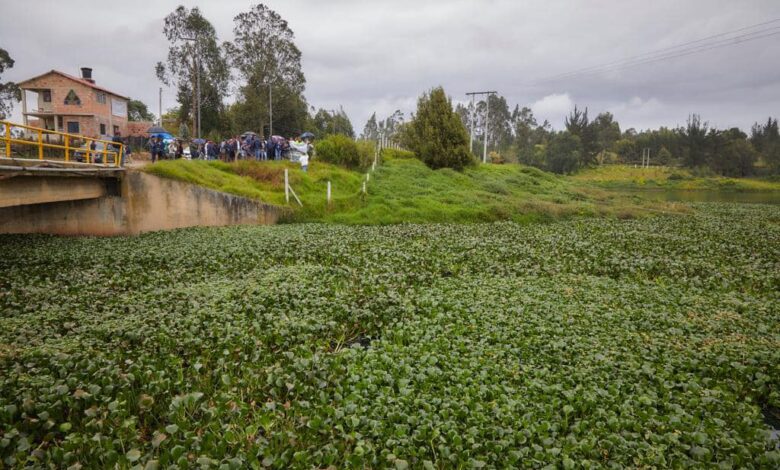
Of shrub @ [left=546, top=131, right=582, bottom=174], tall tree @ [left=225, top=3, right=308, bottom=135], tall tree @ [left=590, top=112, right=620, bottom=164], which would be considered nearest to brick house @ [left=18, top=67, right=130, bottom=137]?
tall tree @ [left=225, top=3, right=308, bottom=135]

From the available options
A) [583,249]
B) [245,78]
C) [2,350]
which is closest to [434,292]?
[583,249]

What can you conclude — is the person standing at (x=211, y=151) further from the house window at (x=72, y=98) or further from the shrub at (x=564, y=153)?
the shrub at (x=564, y=153)

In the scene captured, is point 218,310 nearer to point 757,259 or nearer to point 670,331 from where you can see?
point 670,331

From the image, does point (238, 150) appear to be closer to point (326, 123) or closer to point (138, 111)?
point (326, 123)

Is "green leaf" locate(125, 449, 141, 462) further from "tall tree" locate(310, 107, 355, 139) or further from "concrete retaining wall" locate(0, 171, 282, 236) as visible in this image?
"tall tree" locate(310, 107, 355, 139)

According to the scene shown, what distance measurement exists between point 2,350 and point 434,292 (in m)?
8.80

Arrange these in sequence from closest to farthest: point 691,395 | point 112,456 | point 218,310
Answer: point 112,456 < point 691,395 < point 218,310

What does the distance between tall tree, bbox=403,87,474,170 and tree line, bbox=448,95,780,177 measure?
2438 cm

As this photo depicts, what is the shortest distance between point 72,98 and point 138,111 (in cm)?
2988

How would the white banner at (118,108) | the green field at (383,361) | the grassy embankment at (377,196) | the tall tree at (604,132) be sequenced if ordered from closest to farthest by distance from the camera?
the green field at (383,361) → the grassy embankment at (377,196) → the white banner at (118,108) → the tall tree at (604,132)

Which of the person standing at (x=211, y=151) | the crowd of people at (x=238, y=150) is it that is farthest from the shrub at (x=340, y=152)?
the person standing at (x=211, y=151)

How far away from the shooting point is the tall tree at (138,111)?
224 ft

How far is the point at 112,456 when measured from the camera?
5285mm

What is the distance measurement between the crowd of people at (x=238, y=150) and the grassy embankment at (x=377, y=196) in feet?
7.13
